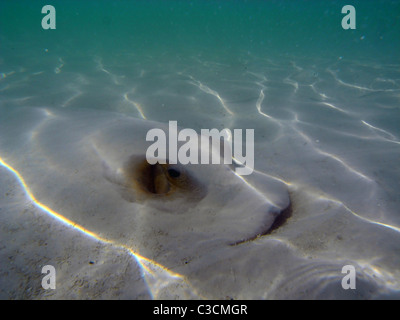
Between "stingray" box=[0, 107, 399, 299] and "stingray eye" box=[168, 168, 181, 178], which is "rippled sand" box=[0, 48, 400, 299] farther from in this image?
"stingray eye" box=[168, 168, 181, 178]

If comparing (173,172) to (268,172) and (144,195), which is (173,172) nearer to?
(144,195)

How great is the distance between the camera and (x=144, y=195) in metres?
2.20

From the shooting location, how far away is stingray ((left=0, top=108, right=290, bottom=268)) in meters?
1.93

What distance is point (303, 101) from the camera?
24.2 ft

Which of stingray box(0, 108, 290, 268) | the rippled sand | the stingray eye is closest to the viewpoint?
the rippled sand

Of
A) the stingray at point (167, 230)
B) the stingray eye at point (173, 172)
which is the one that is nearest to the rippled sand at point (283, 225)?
the stingray at point (167, 230)

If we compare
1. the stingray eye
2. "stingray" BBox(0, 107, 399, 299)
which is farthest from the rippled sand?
the stingray eye

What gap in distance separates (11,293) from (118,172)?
1.20m

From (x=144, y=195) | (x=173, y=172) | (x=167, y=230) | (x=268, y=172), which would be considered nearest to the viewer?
(x=167, y=230)

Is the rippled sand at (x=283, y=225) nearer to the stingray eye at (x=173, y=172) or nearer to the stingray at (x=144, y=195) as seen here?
the stingray at (x=144, y=195)

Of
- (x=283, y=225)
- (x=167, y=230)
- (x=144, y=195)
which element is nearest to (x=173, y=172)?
(x=144, y=195)

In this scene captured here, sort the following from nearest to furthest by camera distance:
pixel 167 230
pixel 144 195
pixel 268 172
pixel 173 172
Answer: pixel 167 230 < pixel 144 195 < pixel 173 172 < pixel 268 172

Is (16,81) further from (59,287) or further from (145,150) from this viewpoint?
(59,287)

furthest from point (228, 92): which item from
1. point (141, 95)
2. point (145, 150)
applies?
point (145, 150)
